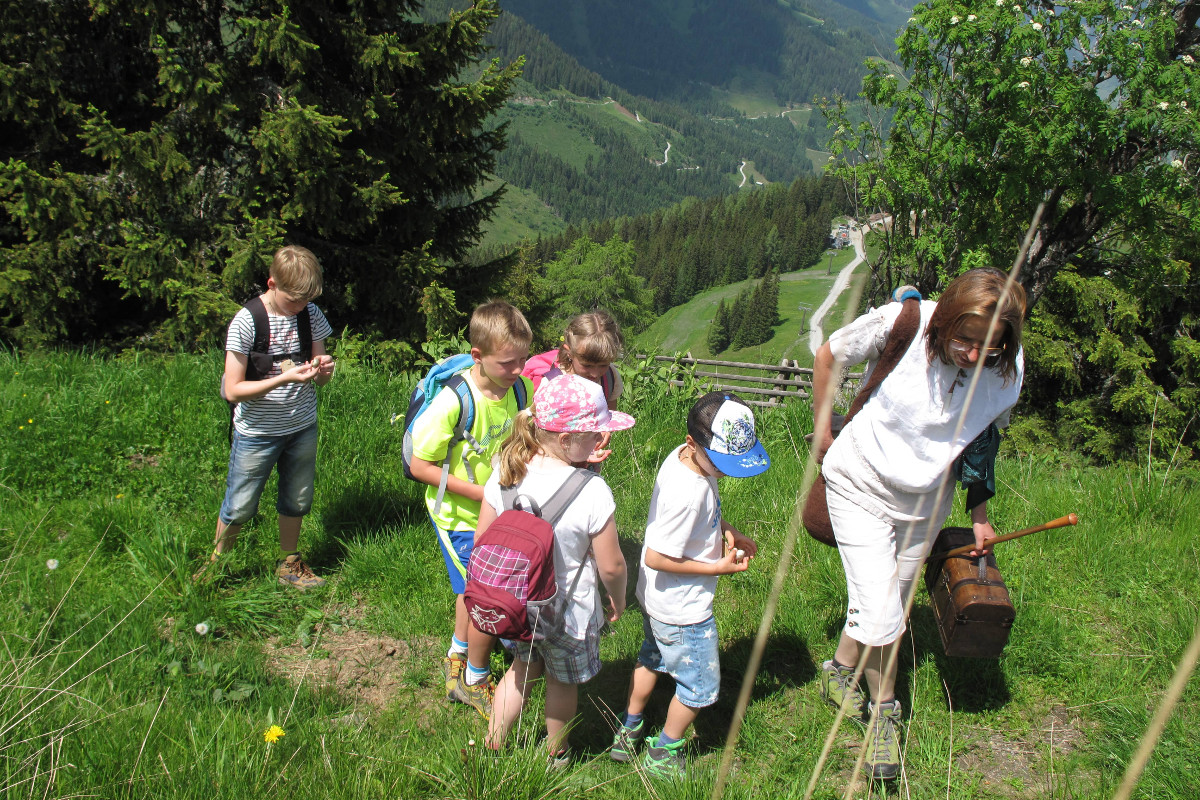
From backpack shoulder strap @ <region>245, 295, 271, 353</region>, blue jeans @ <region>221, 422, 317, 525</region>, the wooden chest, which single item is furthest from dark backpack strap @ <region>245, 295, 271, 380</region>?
the wooden chest

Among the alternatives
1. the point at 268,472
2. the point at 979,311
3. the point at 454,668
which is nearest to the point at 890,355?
the point at 979,311

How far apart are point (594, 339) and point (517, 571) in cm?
125

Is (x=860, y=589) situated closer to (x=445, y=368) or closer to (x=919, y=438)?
(x=919, y=438)

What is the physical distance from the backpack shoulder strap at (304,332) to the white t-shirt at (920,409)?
8.48 feet

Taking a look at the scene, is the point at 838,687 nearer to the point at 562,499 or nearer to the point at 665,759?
the point at 665,759

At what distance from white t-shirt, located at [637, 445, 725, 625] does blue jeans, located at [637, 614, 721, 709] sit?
4 cm

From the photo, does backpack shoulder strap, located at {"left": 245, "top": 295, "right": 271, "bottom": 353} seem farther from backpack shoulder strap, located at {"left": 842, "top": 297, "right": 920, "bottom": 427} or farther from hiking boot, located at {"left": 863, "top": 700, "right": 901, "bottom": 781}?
hiking boot, located at {"left": 863, "top": 700, "right": 901, "bottom": 781}

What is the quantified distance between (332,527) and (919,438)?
3.37 meters

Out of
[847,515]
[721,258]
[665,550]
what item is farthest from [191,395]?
[721,258]

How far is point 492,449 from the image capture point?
2955mm

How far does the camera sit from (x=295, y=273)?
329cm

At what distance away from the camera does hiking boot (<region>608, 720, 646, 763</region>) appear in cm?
261

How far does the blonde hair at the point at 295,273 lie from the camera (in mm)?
3285

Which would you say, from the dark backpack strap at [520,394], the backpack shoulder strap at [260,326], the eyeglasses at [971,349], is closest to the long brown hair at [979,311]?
the eyeglasses at [971,349]
